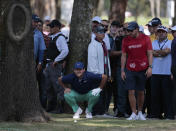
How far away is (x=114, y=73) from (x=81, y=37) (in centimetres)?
121

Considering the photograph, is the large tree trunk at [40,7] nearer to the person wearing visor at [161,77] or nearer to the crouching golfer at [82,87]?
the person wearing visor at [161,77]

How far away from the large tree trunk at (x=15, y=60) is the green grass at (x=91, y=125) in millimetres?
352

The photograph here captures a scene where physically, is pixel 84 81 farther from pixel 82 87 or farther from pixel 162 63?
pixel 162 63

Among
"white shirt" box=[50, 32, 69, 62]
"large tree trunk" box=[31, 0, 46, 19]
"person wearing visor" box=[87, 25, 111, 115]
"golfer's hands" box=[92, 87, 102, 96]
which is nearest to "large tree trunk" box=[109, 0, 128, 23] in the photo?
"white shirt" box=[50, 32, 69, 62]

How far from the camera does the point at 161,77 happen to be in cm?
1255

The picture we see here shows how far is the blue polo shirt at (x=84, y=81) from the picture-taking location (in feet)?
39.4

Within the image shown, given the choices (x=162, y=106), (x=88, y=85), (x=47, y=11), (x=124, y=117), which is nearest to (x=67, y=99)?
(x=88, y=85)

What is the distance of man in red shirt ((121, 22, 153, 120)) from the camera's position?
11938 mm

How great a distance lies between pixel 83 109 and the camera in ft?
42.8

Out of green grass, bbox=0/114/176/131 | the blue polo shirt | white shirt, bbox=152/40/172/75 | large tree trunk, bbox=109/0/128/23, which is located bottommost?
green grass, bbox=0/114/176/131

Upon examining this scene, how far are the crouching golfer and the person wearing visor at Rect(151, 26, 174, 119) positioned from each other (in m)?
1.34

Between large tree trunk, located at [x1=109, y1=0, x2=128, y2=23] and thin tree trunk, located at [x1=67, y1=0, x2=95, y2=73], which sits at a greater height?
large tree trunk, located at [x1=109, y1=0, x2=128, y2=23]

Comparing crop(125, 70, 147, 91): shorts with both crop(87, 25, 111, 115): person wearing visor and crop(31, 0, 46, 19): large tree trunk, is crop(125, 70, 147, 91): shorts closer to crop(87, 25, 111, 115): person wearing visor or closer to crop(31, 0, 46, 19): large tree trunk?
crop(87, 25, 111, 115): person wearing visor

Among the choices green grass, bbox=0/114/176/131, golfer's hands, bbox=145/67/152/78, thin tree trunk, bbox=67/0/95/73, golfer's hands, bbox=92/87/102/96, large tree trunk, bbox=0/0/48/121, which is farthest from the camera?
thin tree trunk, bbox=67/0/95/73
